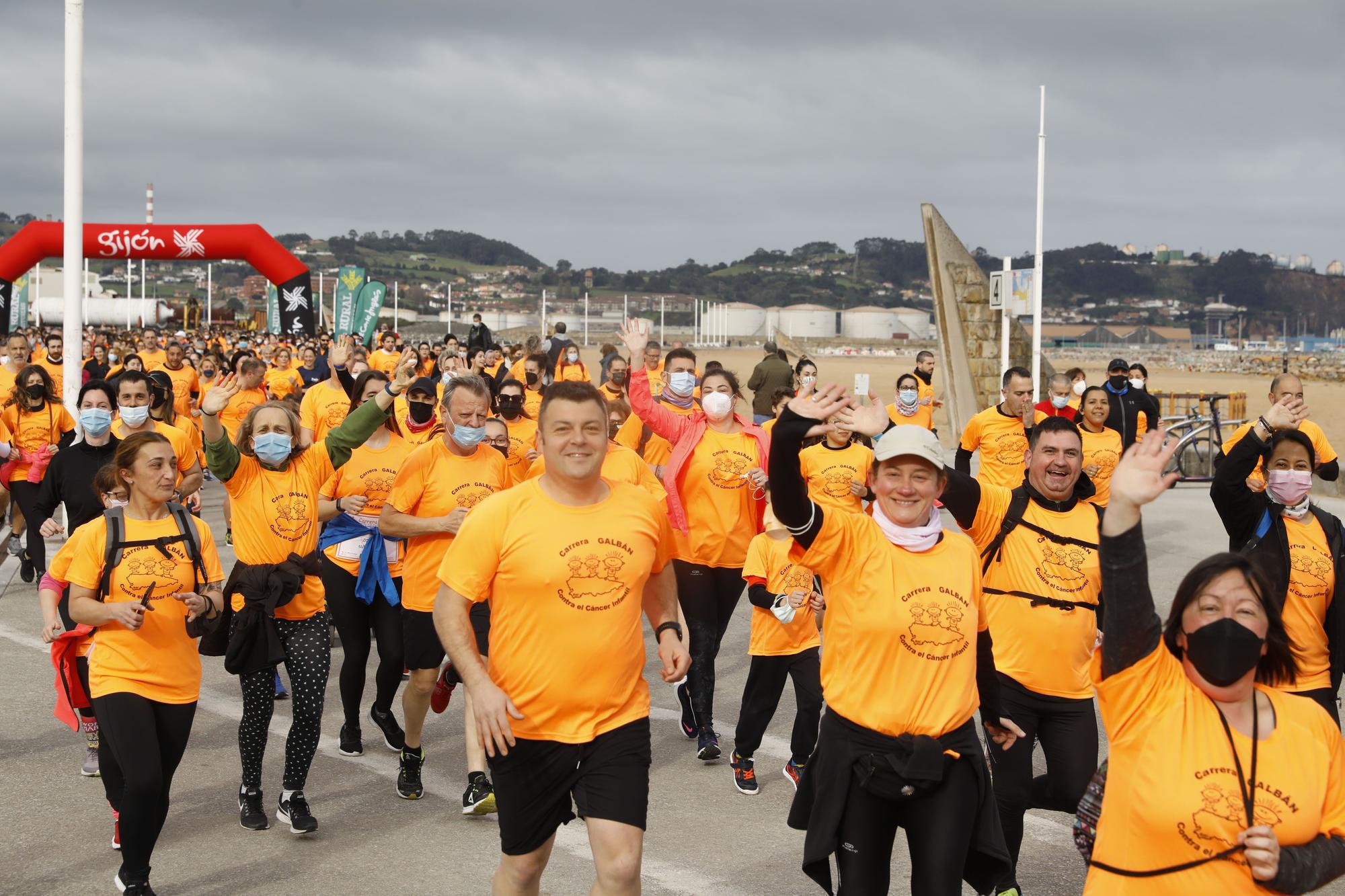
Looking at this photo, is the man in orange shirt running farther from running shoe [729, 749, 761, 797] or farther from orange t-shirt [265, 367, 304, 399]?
orange t-shirt [265, 367, 304, 399]

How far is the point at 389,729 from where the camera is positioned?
278 inches

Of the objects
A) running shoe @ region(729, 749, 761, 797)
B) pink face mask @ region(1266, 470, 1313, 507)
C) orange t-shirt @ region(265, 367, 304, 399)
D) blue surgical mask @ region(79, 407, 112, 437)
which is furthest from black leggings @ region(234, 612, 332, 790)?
orange t-shirt @ region(265, 367, 304, 399)

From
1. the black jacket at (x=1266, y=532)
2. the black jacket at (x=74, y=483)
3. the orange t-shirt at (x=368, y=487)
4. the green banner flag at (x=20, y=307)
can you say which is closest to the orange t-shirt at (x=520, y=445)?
the orange t-shirt at (x=368, y=487)

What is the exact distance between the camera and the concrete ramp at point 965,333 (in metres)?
24.0

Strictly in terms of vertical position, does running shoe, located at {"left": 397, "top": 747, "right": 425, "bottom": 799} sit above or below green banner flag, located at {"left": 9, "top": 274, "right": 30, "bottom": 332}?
below

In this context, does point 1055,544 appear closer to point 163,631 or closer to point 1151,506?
point 163,631

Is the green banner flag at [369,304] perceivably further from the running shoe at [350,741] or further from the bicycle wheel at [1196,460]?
the running shoe at [350,741]

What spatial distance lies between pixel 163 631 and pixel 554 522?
189 centimetres

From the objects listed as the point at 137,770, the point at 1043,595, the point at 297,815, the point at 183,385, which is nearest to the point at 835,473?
the point at 1043,595

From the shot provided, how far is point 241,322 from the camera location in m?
83.3

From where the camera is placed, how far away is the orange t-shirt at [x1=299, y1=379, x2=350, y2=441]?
34.4 ft

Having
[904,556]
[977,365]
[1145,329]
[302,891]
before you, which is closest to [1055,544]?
[904,556]

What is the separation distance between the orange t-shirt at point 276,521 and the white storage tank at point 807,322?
6197 inches

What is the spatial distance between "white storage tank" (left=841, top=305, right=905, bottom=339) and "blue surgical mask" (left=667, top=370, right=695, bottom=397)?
534ft
